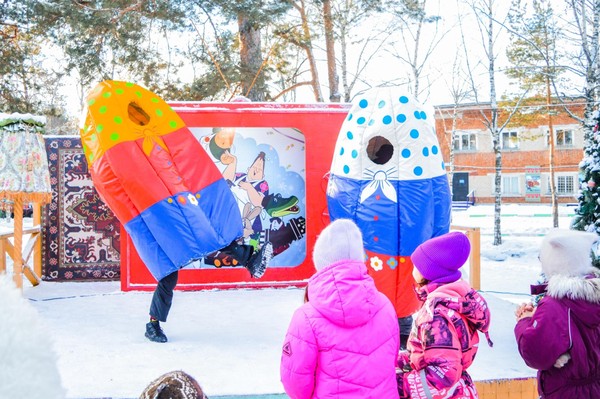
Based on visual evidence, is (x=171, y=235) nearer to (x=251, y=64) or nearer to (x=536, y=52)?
(x=251, y=64)

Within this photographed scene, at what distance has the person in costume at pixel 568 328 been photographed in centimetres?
244

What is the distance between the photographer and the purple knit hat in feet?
7.91

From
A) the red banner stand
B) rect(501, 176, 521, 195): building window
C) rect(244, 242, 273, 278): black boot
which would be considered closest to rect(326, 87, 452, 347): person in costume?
rect(244, 242, 273, 278): black boot

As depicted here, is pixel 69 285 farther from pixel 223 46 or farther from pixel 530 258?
pixel 530 258

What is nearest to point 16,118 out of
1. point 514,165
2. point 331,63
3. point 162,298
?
point 162,298

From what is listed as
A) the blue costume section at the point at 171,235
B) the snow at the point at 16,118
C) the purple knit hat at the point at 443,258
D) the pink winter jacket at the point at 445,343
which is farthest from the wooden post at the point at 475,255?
the snow at the point at 16,118

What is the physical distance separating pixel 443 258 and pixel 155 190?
3168 millimetres

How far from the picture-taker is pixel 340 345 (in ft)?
6.98

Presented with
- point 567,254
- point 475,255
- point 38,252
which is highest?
point 567,254

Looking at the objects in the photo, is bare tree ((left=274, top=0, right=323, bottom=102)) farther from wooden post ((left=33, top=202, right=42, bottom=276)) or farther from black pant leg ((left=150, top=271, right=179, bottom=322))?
black pant leg ((left=150, top=271, right=179, bottom=322))

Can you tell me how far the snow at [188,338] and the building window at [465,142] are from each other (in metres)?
27.5

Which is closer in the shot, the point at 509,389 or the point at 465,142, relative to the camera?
the point at 509,389

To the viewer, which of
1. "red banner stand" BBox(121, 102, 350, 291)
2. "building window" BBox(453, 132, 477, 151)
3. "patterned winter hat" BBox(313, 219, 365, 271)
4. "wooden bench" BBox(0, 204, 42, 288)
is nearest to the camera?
"patterned winter hat" BBox(313, 219, 365, 271)

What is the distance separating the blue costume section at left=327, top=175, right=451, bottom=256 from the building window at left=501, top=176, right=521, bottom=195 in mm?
32830
